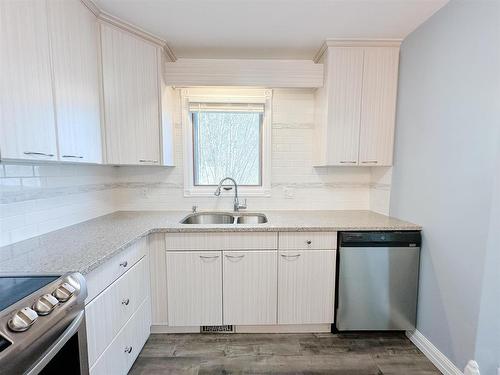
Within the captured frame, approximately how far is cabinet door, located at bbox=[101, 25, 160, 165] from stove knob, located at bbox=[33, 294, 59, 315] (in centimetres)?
126

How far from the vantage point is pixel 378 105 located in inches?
78.1

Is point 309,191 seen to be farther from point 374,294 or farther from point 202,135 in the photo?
point 202,135

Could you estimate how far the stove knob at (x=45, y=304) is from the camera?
0.74 metres

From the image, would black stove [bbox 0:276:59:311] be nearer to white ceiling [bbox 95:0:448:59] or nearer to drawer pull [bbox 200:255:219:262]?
drawer pull [bbox 200:255:219:262]

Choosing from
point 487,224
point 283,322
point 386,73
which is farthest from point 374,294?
point 386,73

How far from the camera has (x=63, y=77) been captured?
4.36 ft

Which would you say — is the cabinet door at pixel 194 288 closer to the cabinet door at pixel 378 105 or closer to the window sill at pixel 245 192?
the window sill at pixel 245 192

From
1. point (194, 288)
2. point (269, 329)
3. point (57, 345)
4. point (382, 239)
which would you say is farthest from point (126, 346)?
point (382, 239)

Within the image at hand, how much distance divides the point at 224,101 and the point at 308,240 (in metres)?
1.54

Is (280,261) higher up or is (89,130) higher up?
(89,130)

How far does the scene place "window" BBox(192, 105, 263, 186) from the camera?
2.38 meters

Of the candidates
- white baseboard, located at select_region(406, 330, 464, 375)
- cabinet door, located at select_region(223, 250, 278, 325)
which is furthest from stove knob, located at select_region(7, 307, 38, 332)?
white baseboard, located at select_region(406, 330, 464, 375)

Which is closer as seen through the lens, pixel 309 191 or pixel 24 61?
pixel 24 61

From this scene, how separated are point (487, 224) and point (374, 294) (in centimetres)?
89
